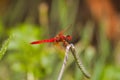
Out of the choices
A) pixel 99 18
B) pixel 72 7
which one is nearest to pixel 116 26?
pixel 99 18

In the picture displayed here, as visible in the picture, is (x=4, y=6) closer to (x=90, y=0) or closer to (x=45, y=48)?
(x=90, y=0)

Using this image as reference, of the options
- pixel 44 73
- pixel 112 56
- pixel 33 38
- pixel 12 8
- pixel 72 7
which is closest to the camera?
pixel 44 73

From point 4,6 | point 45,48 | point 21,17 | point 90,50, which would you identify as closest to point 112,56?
point 90,50

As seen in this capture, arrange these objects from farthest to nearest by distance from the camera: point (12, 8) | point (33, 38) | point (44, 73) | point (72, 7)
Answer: point (12, 8)
point (72, 7)
point (33, 38)
point (44, 73)

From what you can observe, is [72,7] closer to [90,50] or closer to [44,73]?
[90,50]

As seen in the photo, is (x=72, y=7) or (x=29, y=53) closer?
(x=29, y=53)

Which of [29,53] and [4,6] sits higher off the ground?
[29,53]
